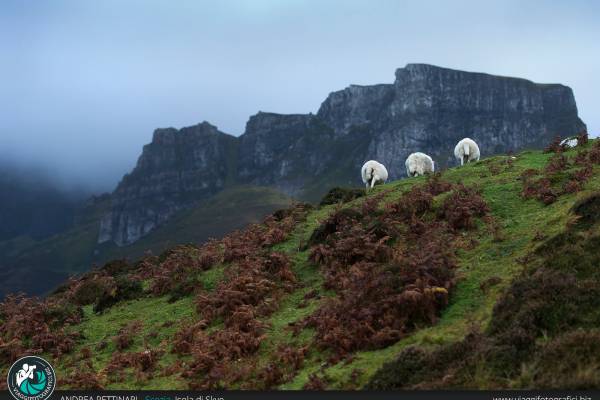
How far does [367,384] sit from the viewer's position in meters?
11.0

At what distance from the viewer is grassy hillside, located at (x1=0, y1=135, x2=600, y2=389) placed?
35.8ft

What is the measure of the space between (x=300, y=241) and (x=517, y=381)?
47.7 feet

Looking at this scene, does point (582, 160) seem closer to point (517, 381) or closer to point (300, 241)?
point (300, 241)

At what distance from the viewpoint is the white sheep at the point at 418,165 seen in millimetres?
38500

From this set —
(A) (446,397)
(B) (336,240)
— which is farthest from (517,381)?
(B) (336,240)

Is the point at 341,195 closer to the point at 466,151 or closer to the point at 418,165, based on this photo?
the point at 418,165

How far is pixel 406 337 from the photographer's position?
12.9 meters

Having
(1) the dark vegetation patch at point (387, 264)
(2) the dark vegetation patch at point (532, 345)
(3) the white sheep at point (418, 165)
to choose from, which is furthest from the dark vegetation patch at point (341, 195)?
(2) the dark vegetation patch at point (532, 345)

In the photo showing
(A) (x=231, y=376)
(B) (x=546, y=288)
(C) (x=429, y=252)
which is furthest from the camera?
(C) (x=429, y=252)

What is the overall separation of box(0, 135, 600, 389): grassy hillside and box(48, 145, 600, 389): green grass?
0.20 feet

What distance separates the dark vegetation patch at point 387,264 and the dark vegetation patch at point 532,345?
1862 mm

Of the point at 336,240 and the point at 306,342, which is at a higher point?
the point at 336,240

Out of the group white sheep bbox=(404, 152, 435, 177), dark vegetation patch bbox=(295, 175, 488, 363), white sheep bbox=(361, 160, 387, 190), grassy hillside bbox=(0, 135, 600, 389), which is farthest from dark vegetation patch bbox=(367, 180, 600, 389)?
white sheep bbox=(404, 152, 435, 177)

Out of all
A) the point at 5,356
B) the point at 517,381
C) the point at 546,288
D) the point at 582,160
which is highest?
the point at 582,160
